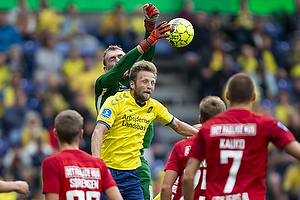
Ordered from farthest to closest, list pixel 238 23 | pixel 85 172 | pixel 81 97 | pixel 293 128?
pixel 238 23, pixel 293 128, pixel 81 97, pixel 85 172

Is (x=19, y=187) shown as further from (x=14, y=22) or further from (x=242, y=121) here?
(x=14, y=22)

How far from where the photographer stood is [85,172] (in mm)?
5480

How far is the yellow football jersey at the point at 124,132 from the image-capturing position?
287 inches

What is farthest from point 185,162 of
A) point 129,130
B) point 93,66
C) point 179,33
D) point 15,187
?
point 93,66

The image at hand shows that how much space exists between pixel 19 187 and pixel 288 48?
48.5 ft

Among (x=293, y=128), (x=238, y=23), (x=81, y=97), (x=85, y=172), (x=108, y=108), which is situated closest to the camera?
(x=85, y=172)

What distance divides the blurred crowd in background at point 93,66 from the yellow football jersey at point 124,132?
18.6ft

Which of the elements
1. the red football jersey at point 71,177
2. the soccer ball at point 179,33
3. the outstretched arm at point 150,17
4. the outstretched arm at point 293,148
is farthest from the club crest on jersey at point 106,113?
the outstretched arm at point 293,148

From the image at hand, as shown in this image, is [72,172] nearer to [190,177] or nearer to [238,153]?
[190,177]

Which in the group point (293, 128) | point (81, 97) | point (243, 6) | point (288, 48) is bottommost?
point (293, 128)

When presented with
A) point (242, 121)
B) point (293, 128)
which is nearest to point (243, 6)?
point (293, 128)

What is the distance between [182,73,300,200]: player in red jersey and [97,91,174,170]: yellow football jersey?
1793mm

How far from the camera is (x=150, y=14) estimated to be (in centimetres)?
768

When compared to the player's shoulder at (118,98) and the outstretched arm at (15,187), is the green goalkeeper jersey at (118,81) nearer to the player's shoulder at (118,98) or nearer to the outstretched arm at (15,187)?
the player's shoulder at (118,98)
